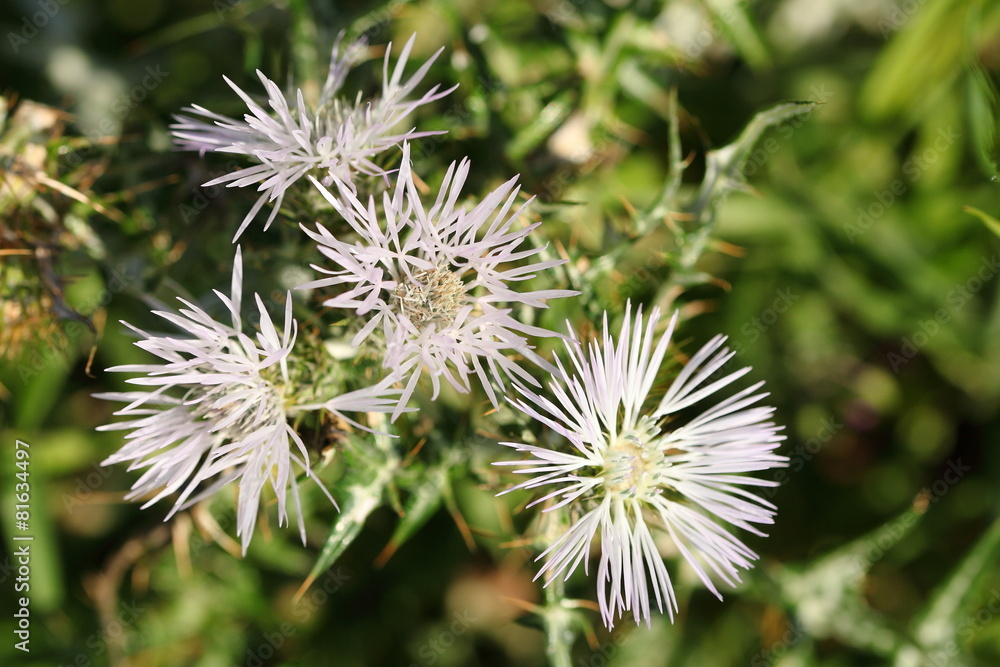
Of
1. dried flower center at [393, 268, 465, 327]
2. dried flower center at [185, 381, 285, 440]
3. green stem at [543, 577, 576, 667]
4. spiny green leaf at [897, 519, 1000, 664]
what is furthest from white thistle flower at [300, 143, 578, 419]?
spiny green leaf at [897, 519, 1000, 664]

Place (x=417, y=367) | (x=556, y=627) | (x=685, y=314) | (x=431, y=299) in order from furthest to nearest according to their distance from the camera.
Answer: (x=685, y=314), (x=556, y=627), (x=431, y=299), (x=417, y=367)

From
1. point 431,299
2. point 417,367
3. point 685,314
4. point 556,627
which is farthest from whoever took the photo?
point 685,314

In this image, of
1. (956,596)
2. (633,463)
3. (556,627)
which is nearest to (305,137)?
(633,463)

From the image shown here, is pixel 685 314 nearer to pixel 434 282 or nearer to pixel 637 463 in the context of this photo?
pixel 637 463

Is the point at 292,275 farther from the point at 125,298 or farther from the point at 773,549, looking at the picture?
the point at 773,549

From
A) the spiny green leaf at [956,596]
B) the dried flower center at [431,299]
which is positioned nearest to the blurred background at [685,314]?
the spiny green leaf at [956,596]

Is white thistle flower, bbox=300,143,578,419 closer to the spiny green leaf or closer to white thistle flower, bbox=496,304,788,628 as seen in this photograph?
white thistle flower, bbox=496,304,788,628

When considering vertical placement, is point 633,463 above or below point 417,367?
below
